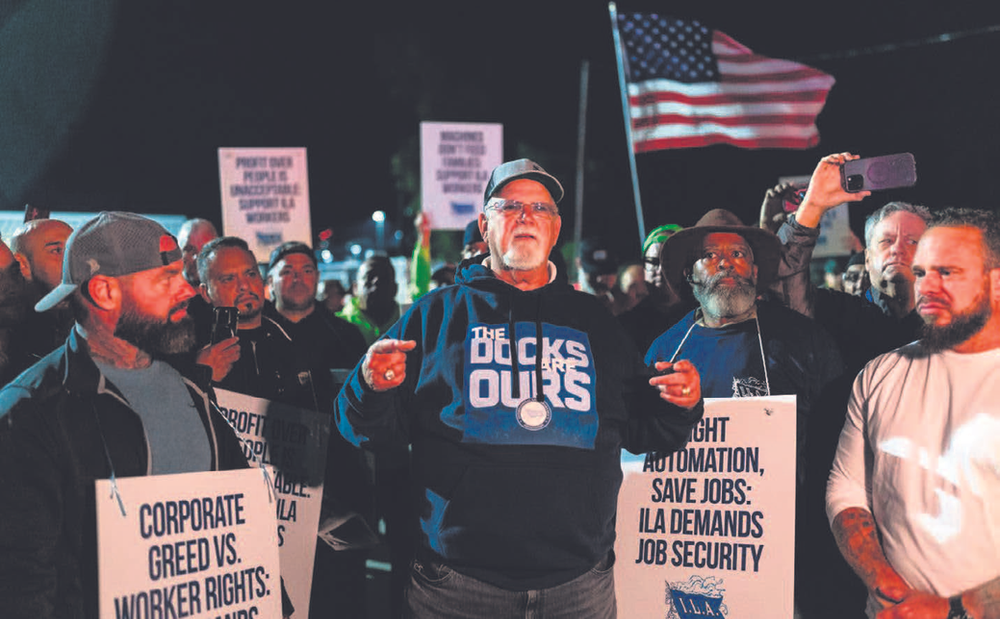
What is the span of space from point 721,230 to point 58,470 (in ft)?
9.97

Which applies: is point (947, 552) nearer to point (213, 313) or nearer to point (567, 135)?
point (213, 313)

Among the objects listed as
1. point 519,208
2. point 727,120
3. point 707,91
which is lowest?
point 519,208

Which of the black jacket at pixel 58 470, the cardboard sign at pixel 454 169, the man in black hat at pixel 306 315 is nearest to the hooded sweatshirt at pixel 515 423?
the black jacket at pixel 58 470

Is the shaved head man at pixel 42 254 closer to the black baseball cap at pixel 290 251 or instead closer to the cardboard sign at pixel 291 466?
the black baseball cap at pixel 290 251

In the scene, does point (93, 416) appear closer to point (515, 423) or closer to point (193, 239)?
point (515, 423)

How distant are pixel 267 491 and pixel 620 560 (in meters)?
1.54

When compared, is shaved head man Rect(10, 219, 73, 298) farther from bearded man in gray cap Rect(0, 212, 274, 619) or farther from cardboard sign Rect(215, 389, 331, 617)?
bearded man in gray cap Rect(0, 212, 274, 619)

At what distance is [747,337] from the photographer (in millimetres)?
3902

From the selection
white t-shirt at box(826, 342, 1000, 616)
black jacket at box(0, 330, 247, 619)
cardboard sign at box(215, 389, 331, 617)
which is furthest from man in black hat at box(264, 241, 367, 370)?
white t-shirt at box(826, 342, 1000, 616)

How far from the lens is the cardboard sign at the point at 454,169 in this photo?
9047mm

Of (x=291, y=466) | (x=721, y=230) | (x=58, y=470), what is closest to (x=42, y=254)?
(x=291, y=466)

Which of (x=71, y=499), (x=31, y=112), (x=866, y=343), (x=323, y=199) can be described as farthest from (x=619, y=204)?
(x=323, y=199)

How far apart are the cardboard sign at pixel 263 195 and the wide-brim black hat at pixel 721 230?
491 centimetres

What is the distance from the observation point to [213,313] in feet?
14.9
